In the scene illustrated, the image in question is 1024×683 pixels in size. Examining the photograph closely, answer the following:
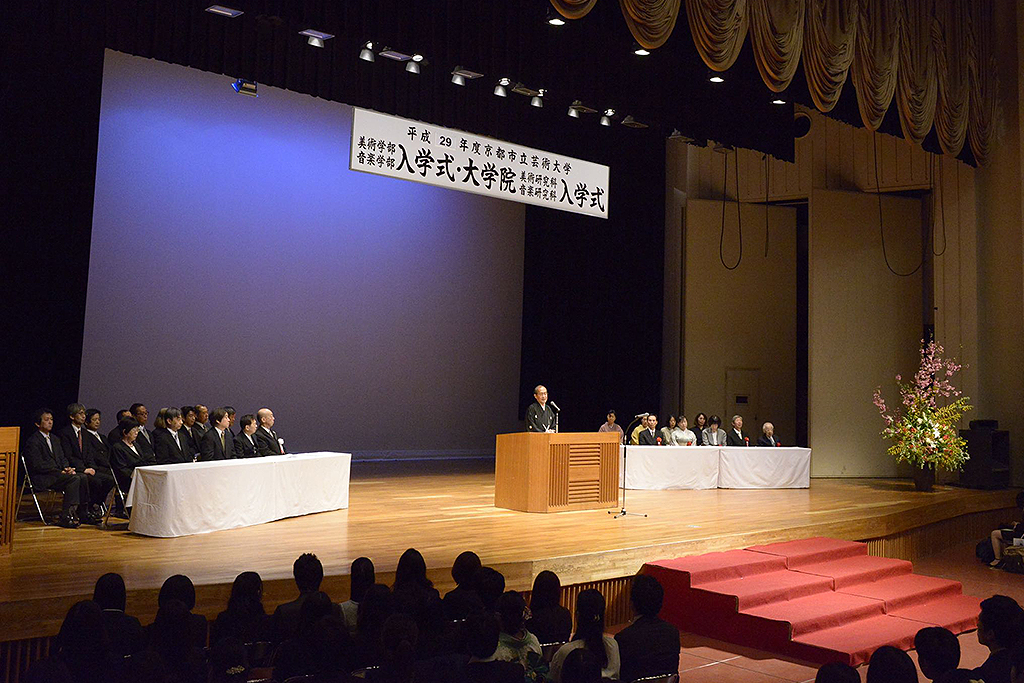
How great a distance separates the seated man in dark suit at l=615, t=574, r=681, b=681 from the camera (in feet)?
12.1

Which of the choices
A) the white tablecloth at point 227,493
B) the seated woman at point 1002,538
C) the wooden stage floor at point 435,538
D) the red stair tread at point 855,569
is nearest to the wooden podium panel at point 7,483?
the wooden stage floor at point 435,538

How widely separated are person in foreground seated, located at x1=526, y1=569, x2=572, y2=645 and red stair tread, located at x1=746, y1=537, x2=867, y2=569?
11.2 feet

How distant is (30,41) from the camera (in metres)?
8.70

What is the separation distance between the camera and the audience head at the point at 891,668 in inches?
111

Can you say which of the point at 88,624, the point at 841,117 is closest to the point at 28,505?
the point at 88,624

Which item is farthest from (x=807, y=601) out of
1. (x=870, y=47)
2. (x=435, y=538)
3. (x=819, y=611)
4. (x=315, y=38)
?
(x=315, y=38)

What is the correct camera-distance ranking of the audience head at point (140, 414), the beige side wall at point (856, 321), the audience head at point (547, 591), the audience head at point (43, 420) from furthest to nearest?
the beige side wall at point (856, 321), the audience head at point (140, 414), the audience head at point (43, 420), the audience head at point (547, 591)

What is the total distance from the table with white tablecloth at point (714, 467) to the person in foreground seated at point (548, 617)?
6692 millimetres

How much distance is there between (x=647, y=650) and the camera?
3.71 m

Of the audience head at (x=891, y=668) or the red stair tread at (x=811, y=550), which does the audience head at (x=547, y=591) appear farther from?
the red stair tread at (x=811, y=550)

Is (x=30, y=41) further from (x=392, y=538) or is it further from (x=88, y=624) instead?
(x=88, y=624)

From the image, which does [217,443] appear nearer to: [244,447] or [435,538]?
[244,447]

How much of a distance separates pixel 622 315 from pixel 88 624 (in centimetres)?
1158

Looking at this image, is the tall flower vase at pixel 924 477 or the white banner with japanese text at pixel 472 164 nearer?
the white banner with japanese text at pixel 472 164
